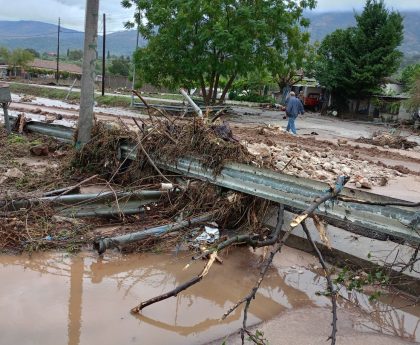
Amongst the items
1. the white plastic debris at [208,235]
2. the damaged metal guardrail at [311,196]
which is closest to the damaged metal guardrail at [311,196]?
the damaged metal guardrail at [311,196]

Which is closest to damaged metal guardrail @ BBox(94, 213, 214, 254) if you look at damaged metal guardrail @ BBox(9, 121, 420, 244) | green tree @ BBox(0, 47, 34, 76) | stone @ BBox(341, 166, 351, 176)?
damaged metal guardrail @ BBox(9, 121, 420, 244)

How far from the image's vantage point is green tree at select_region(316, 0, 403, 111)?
116 feet

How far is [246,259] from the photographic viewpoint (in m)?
5.36

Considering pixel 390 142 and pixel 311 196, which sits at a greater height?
pixel 311 196

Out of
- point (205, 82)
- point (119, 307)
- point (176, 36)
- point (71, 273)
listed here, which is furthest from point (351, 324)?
point (205, 82)

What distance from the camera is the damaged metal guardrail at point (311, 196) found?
14.4 ft

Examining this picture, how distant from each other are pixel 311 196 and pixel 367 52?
34.1 metres

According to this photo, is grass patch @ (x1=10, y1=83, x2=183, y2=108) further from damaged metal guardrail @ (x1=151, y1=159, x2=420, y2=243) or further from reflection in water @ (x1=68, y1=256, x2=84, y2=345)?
reflection in water @ (x1=68, y1=256, x2=84, y2=345)

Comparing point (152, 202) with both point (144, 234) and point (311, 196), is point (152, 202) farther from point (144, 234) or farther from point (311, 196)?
point (311, 196)

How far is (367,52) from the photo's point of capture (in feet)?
118

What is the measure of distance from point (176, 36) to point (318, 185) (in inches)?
836

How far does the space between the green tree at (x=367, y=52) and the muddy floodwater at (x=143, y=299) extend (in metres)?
33.4

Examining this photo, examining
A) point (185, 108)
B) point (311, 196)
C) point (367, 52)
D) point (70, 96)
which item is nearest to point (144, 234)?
point (311, 196)

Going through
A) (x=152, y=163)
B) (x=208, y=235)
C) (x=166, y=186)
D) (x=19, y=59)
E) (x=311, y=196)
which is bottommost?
(x=208, y=235)
